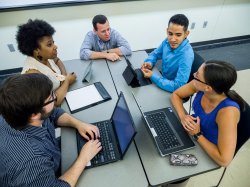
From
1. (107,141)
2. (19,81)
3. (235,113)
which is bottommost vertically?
(107,141)

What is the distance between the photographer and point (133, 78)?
175 cm

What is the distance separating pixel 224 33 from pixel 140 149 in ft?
11.9

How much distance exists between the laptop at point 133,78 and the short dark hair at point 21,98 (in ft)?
2.74

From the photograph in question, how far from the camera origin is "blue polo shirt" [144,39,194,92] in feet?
5.85

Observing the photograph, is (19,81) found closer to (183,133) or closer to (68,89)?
(68,89)

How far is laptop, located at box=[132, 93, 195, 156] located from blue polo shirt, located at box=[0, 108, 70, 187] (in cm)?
61

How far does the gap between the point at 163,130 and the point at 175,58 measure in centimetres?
87

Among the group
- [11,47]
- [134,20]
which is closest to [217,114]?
[134,20]

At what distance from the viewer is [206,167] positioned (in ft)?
4.00

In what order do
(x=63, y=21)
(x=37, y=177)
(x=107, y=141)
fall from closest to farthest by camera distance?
(x=37, y=177) < (x=107, y=141) < (x=63, y=21)

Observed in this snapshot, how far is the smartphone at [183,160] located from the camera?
1.21m

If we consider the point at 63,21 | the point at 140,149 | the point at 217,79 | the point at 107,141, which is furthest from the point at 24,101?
the point at 63,21

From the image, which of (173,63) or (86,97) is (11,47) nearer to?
(86,97)

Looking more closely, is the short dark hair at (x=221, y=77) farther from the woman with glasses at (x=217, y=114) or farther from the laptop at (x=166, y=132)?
the laptop at (x=166, y=132)
